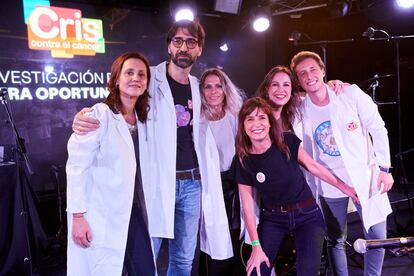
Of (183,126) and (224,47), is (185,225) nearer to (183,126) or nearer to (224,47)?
(183,126)

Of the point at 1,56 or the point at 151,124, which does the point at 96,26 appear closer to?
the point at 1,56

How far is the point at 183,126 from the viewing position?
8.89ft

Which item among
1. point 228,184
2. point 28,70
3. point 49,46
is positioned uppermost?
point 49,46

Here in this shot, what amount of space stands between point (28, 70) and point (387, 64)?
21.6 ft

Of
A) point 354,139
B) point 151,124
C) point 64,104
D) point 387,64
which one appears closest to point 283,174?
point 354,139

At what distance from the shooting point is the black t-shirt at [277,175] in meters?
2.50

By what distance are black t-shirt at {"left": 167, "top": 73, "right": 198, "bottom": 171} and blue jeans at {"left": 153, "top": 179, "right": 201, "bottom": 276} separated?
0.45 feet

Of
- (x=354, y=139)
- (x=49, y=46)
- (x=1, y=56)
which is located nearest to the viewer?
(x=354, y=139)

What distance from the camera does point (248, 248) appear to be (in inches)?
125

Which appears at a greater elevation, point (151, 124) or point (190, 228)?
point (151, 124)

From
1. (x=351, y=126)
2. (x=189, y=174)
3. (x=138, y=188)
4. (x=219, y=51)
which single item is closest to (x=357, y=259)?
(x=351, y=126)

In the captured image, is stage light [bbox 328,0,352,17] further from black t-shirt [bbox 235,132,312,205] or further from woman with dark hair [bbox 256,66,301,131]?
black t-shirt [bbox 235,132,312,205]

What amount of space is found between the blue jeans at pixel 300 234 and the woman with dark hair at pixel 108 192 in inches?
30.4

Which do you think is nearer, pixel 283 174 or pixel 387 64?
pixel 283 174
